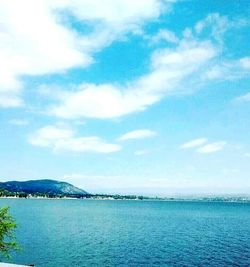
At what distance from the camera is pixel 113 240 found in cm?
10706

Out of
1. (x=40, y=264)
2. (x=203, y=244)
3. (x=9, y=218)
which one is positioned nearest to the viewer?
(x=9, y=218)

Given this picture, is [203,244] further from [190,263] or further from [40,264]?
[40,264]

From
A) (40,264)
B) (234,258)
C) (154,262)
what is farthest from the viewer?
(234,258)

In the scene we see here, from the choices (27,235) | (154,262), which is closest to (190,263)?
(154,262)

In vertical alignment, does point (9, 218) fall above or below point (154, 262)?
above

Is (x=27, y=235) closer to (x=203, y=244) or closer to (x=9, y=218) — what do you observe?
(x=203, y=244)

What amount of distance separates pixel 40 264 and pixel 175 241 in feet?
159

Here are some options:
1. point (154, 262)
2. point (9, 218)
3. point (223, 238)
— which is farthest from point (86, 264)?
point (223, 238)

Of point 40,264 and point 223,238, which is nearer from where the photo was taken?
point 40,264

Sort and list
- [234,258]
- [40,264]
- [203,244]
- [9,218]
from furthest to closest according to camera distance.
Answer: [203,244] < [234,258] < [40,264] < [9,218]

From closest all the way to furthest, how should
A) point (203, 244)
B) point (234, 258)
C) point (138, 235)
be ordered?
point (234, 258)
point (203, 244)
point (138, 235)

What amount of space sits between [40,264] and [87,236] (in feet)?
146

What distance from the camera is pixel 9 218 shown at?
48000 mm

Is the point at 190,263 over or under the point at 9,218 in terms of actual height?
under
